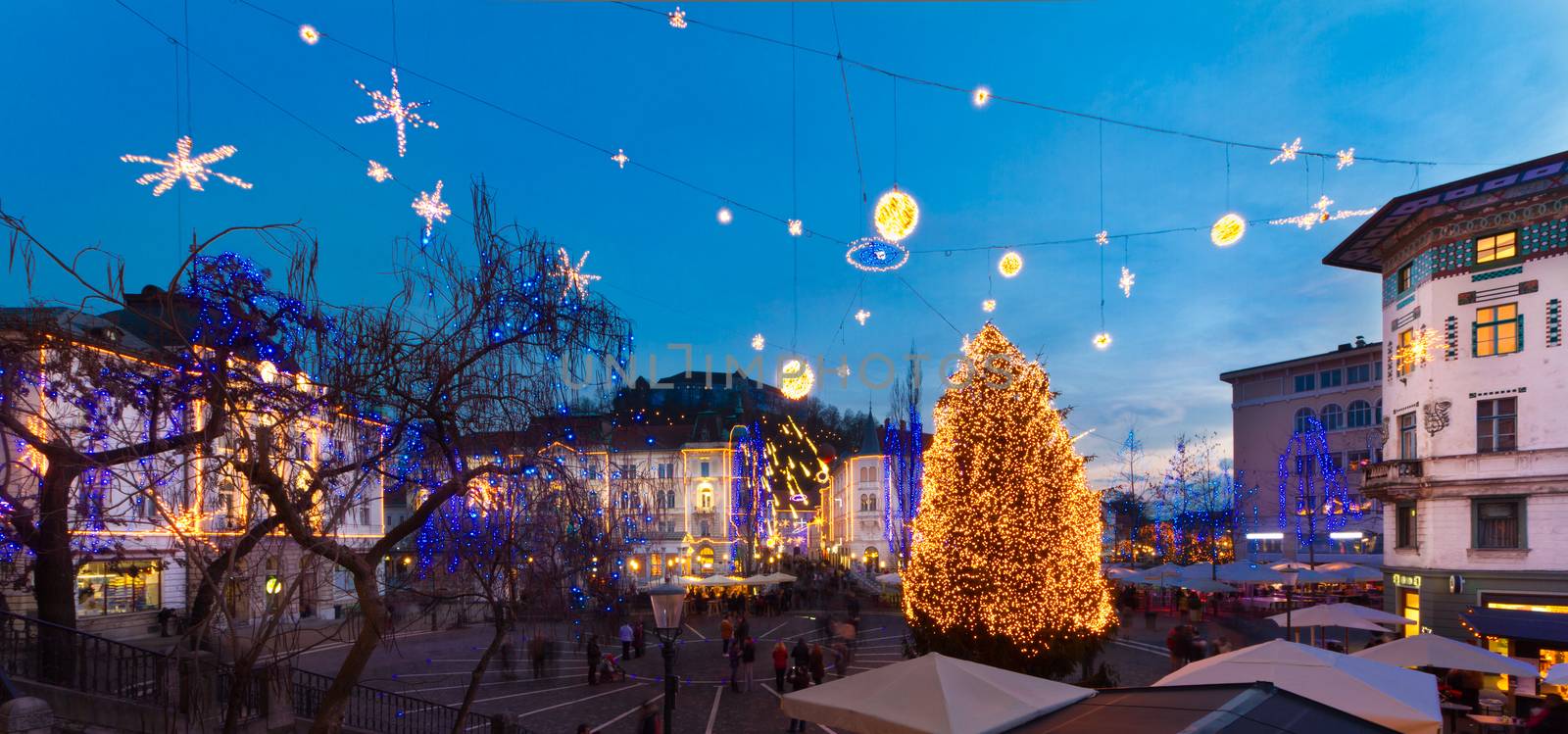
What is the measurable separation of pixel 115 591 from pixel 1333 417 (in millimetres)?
57137

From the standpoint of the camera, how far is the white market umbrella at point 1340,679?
8.43 metres

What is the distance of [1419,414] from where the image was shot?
25.8 metres

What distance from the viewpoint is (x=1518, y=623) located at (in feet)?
71.3

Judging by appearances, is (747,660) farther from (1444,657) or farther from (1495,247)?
(1495,247)

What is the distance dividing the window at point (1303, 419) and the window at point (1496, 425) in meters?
29.8

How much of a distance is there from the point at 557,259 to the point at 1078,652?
38.8 feet

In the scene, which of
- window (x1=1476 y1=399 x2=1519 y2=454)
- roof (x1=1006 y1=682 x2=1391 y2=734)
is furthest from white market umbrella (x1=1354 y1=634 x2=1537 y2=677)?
window (x1=1476 y1=399 x2=1519 y2=454)

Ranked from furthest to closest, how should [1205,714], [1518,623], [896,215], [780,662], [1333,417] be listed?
[1333,417], [1518,623], [780,662], [896,215], [1205,714]

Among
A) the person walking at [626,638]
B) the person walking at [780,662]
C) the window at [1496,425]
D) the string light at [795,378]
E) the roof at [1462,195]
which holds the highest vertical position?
the roof at [1462,195]

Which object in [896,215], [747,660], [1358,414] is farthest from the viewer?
[1358,414]

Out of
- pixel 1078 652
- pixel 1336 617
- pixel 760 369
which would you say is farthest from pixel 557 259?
pixel 1336 617

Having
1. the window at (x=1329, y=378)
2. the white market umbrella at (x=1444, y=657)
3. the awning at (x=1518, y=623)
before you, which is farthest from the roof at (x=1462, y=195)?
the window at (x=1329, y=378)

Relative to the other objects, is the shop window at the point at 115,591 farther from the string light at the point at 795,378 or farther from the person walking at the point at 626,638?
the string light at the point at 795,378

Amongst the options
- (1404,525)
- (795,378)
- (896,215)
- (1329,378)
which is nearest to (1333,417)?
(1329,378)
